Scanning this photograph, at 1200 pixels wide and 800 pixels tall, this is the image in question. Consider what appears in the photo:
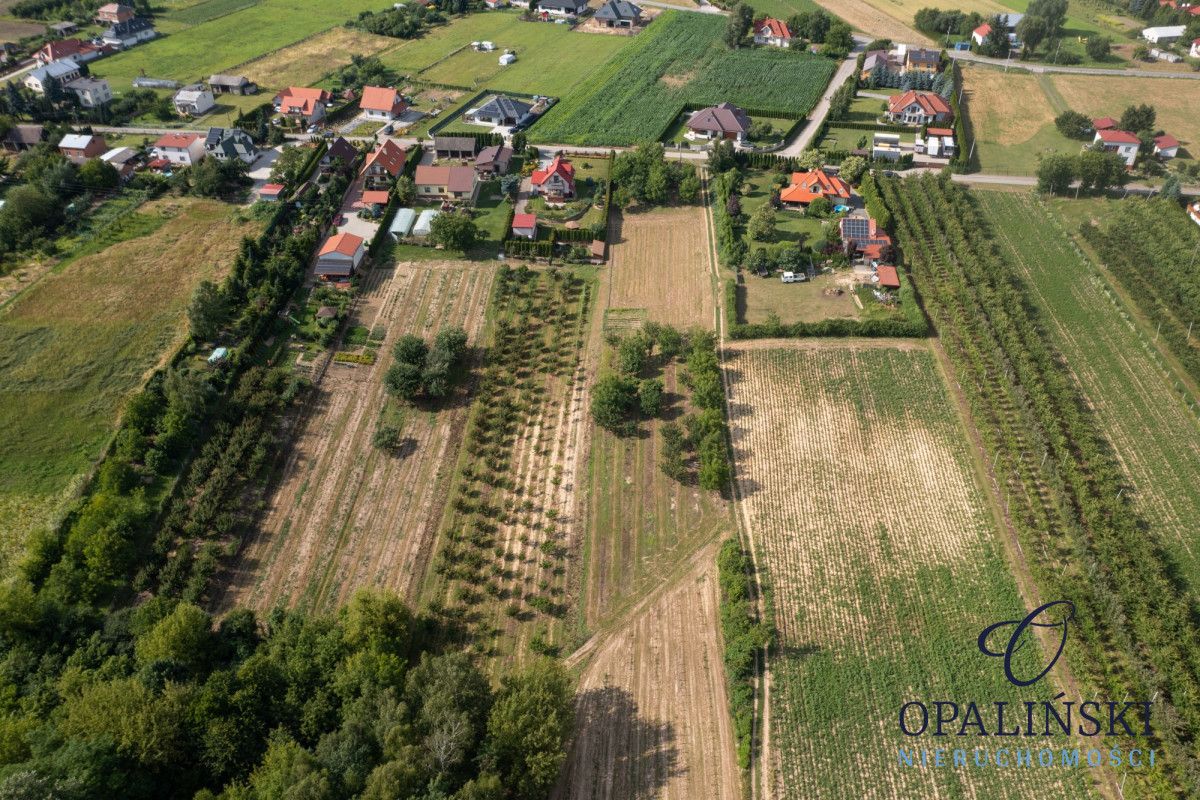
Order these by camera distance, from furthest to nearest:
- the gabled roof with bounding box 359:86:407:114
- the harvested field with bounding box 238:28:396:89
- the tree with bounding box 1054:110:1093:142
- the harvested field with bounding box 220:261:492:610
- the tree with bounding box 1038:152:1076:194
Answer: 1. the harvested field with bounding box 238:28:396:89
2. the gabled roof with bounding box 359:86:407:114
3. the tree with bounding box 1054:110:1093:142
4. the tree with bounding box 1038:152:1076:194
5. the harvested field with bounding box 220:261:492:610

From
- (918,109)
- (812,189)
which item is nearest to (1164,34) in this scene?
(918,109)

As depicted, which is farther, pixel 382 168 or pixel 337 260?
pixel 382 168

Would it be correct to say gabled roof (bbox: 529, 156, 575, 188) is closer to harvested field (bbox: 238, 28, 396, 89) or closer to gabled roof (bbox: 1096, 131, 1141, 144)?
harvested field (bbox: 238, 28, 396, 89)

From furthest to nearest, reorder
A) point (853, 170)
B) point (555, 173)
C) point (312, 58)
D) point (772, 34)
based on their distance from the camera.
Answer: point (772, 34) < point (312, 58) < point (853, 170) < point (555, 173)

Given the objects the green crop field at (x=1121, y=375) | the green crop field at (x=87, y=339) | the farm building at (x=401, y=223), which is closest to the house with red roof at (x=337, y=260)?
the farm building at (x=401, y=223)

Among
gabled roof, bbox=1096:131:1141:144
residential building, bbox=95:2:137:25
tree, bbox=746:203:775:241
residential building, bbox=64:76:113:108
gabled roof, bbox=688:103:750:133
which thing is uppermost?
residential building, bbox=95:2:137:25

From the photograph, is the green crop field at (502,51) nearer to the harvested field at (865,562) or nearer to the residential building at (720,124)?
the residential building at (720,124)

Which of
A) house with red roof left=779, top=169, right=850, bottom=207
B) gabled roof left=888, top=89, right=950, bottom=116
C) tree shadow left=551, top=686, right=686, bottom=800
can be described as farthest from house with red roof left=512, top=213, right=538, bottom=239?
gabled roof left=888, top=89, right=950, bottom=116

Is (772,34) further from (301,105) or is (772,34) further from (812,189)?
(301,105)
